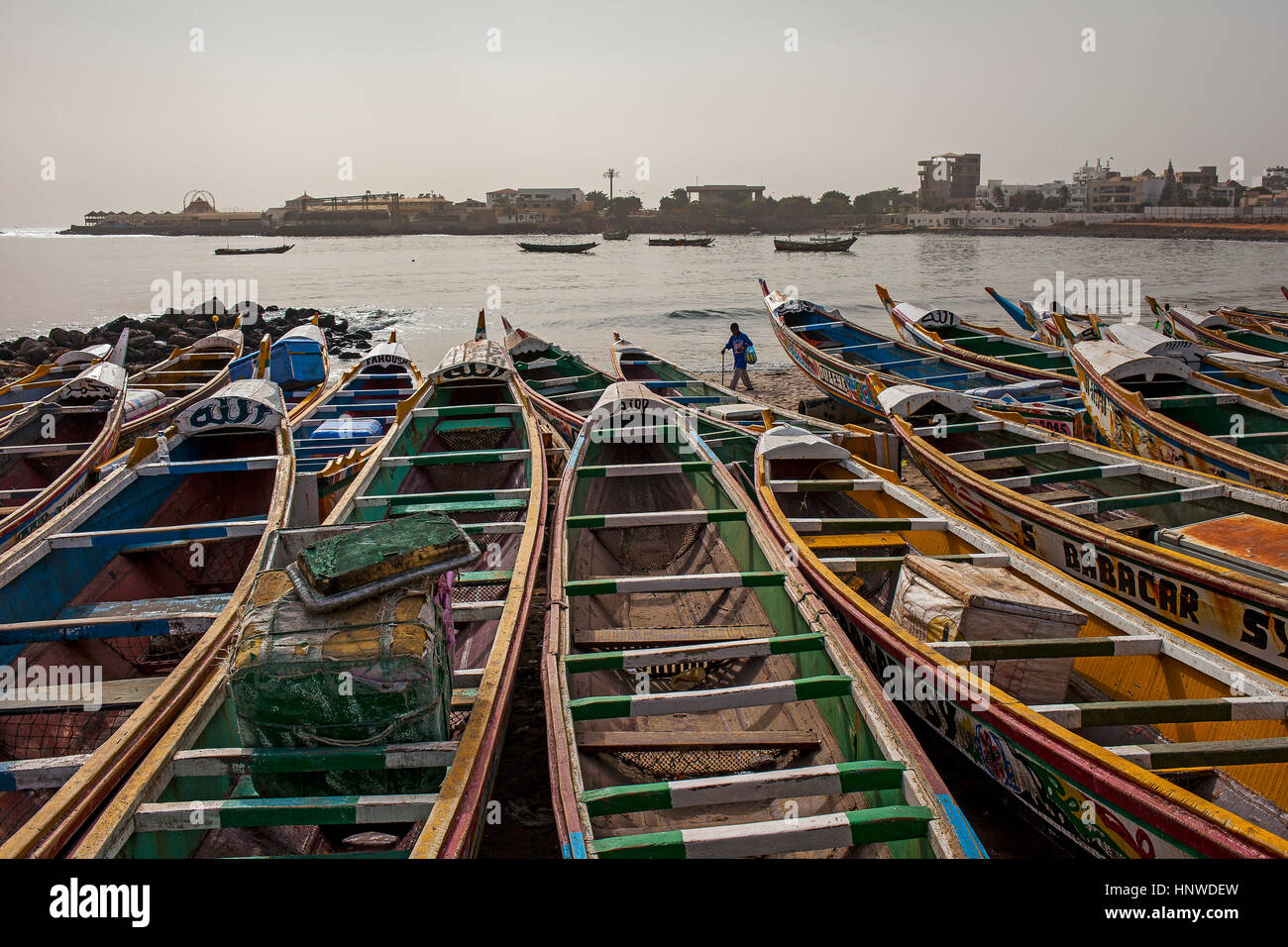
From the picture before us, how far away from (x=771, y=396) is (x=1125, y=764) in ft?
50.9

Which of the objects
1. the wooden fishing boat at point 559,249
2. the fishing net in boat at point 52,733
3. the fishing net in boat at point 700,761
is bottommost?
the fishing net in boat at point 700,761

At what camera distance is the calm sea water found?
3650cm

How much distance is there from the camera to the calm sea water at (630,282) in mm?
36500

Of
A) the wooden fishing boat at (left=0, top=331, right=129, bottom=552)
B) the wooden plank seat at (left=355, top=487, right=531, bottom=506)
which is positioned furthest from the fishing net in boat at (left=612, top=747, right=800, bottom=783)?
the wooden fishing boat at (left=0, top=331, right=129, bottom=552)

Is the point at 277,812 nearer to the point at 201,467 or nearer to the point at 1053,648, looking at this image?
the point at 1053,648

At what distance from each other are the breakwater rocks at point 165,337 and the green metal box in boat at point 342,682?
18.5 metres

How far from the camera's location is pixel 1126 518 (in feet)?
25.2

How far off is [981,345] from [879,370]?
3.42 m

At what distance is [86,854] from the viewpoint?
3164 millimetres

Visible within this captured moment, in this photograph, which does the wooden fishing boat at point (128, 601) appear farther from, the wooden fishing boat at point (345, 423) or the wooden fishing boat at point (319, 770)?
the wooden fishing boat at point (345, 423)

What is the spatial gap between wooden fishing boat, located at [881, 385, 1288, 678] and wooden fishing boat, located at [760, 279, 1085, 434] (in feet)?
Answer: 4.71

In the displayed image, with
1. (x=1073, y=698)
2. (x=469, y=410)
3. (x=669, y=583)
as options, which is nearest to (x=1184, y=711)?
(x=1073, y=698)
